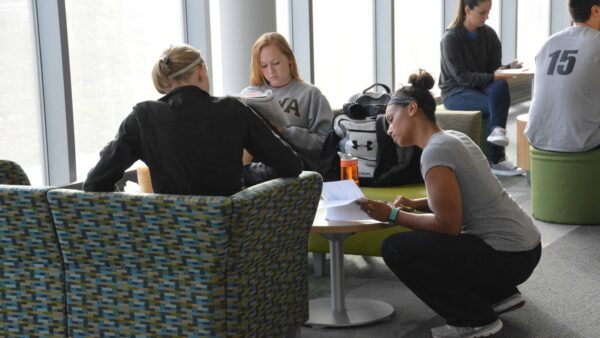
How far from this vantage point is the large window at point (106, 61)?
18.7 feet

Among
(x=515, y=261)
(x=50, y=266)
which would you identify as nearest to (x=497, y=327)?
(x=515, y=261)

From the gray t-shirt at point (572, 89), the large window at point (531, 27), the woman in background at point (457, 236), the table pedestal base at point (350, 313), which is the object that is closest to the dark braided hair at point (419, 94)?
the woman in background at point (457, 236)

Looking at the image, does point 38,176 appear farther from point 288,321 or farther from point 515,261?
point 515,261

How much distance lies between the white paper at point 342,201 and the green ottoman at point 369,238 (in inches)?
27.6

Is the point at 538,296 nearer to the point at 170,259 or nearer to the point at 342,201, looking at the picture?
the point at 342,201

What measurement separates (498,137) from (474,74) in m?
0.53

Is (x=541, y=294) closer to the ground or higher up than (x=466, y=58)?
closer to the ground

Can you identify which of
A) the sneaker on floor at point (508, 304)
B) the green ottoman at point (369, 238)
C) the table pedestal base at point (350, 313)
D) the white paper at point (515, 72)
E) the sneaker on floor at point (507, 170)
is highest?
the white paper at point (515, 72)

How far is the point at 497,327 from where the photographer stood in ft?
12.3

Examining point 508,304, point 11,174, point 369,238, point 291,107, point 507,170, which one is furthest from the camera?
point 507,170

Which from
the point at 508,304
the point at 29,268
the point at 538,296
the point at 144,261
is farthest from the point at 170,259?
the point at 538,296

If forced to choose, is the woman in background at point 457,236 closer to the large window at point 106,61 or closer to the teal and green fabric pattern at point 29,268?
the teal and green fabric pattern at point 29,268

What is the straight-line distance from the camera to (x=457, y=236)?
3.70 metres

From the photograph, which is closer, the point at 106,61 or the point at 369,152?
the point at 369,152
